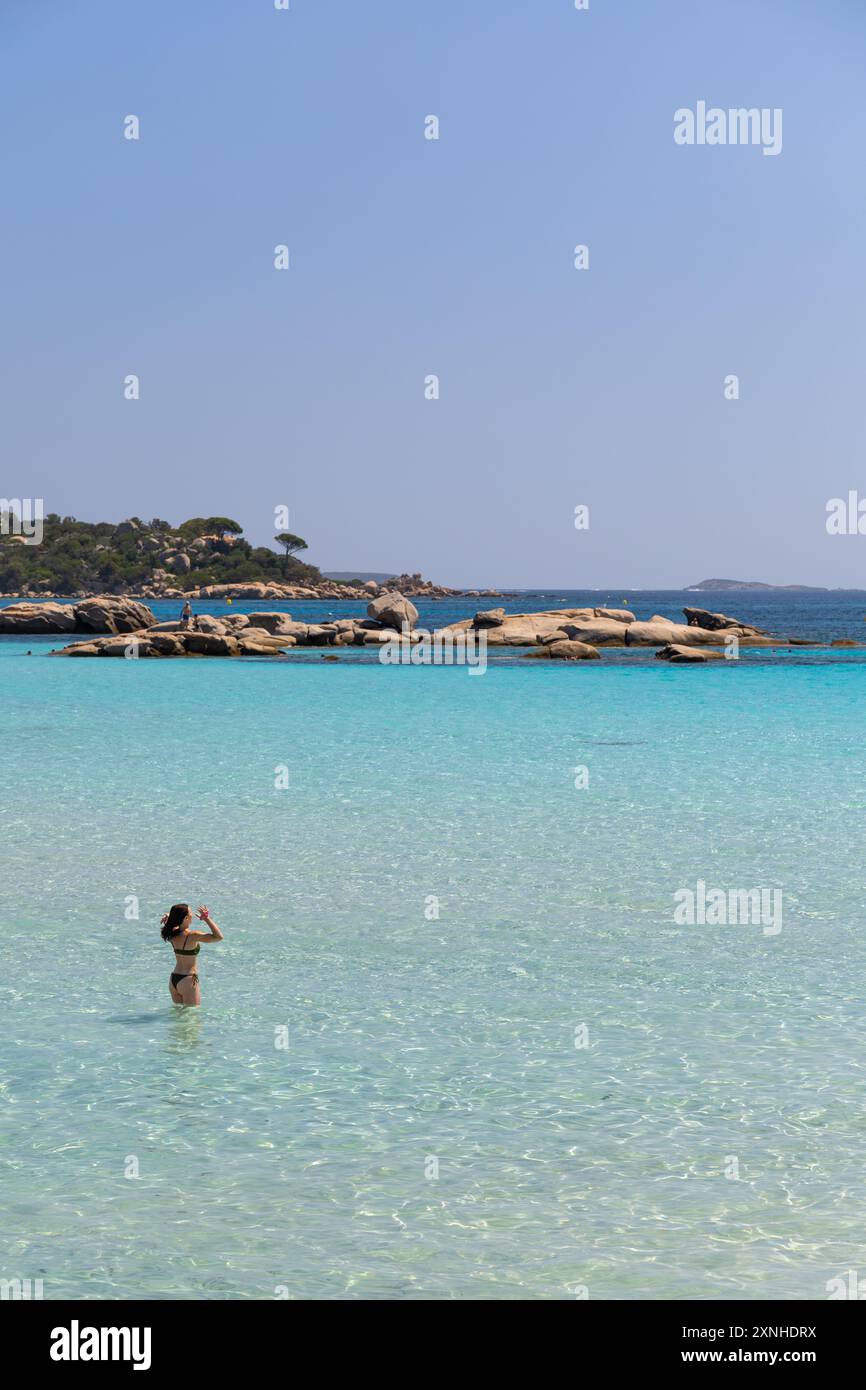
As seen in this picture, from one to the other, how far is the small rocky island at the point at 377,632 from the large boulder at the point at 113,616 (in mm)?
63

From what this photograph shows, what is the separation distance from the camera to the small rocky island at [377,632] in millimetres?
70562

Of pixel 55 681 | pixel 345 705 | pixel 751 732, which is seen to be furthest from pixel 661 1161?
pixel 55 681

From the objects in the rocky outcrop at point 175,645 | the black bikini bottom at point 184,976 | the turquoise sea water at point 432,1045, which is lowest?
the turquoise sea water at point 432,1045

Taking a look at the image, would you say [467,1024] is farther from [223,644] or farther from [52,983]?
[223,644]

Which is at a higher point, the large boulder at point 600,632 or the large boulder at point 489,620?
the large boulder at point 489,620

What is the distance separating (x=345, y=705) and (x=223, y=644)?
3042cm

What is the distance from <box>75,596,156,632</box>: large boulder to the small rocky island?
2.5 inches

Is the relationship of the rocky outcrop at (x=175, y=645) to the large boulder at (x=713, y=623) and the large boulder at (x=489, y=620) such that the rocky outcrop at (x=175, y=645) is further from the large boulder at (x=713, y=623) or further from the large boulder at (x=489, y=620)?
the large boulder at (x=713, y=623)

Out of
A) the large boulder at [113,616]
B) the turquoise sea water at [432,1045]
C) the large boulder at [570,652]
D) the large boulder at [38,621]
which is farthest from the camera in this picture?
the large boulder at [38,621]

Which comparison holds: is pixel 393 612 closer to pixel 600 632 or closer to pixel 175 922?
pixel 600 632

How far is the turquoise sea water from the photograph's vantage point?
23.5ft

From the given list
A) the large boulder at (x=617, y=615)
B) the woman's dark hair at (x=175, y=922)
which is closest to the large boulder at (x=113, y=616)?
the large boulder at (x=617, y=615)

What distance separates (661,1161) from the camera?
26.9 feet
